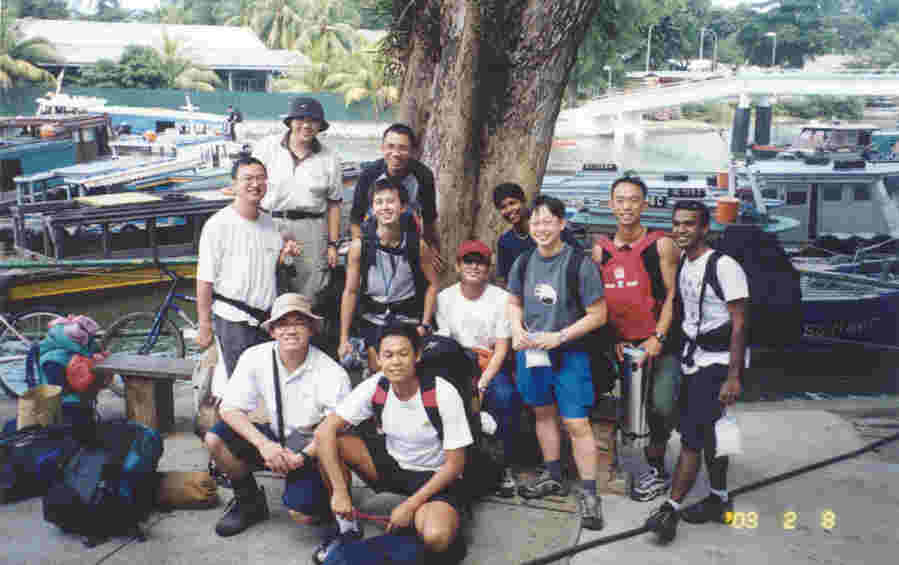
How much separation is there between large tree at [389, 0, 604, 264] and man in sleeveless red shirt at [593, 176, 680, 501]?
4.89ft

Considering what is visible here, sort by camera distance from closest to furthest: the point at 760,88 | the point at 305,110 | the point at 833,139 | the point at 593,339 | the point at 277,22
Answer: the point at 593,339, the point at 305,110, the point at 833,139, the point at 760,88, the point at 277,22

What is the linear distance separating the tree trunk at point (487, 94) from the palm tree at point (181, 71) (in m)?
45.3

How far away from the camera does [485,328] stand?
16.1 feet

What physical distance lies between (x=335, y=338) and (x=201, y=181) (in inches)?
790

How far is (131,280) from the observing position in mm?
18938

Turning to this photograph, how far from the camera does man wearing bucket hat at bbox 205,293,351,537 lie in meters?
4.20

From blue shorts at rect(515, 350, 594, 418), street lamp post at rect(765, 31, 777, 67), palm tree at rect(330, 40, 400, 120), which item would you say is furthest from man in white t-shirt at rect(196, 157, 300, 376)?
palm tree at rect(330, 40, 400, 120)

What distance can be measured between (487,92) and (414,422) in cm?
294

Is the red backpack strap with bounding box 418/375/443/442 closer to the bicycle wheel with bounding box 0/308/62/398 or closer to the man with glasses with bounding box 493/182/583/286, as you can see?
the man with glasses with bounding box 493/182/583/286

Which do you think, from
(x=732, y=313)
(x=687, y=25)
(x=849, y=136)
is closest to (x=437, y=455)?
(x=732, y=313)

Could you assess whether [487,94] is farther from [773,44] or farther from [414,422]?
[773,44]

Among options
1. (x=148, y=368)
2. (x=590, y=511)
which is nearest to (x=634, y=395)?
(x=590, y=511)

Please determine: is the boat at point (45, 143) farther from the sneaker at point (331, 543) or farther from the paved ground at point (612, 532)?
the sneaker at point (331, 543)

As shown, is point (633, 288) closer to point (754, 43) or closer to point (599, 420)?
point (599, 420)
